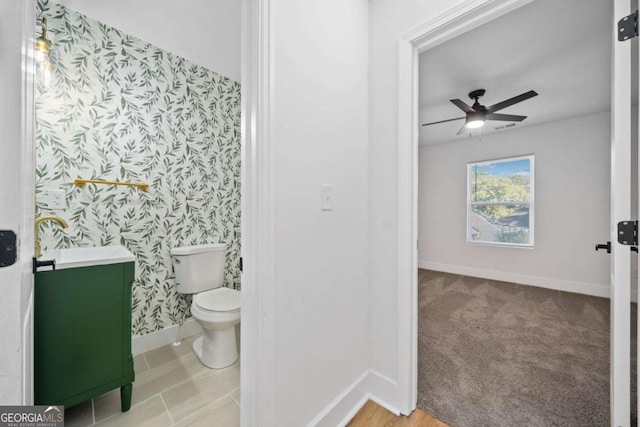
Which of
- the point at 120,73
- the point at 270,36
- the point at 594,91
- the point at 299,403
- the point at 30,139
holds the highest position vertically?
the point at 594,91

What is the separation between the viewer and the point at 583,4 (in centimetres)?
163

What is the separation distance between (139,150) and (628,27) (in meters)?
2.68

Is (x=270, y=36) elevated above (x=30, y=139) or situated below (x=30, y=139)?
above

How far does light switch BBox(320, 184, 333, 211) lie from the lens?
3.92 feet

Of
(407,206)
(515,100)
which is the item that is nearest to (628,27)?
(407,206)

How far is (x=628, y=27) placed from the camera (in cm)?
84

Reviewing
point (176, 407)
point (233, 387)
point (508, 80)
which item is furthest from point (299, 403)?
point (508, 80)

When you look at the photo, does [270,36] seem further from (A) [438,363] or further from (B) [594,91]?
(B) [594,91]

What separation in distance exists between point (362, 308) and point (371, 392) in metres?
0.51

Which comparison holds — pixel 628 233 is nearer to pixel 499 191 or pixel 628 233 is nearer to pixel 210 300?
pixel 210 300

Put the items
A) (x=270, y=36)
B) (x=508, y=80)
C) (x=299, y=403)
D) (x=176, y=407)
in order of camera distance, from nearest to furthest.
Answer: (x=270, y=36)
(x=299, y=403)
(x=176, y=407)
(x=508, y=80)

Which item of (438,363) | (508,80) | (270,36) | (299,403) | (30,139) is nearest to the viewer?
(30,139)

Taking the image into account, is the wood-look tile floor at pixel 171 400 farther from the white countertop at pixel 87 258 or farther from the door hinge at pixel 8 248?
the door hinge at pixel 8 248

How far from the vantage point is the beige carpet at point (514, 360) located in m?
1.37
